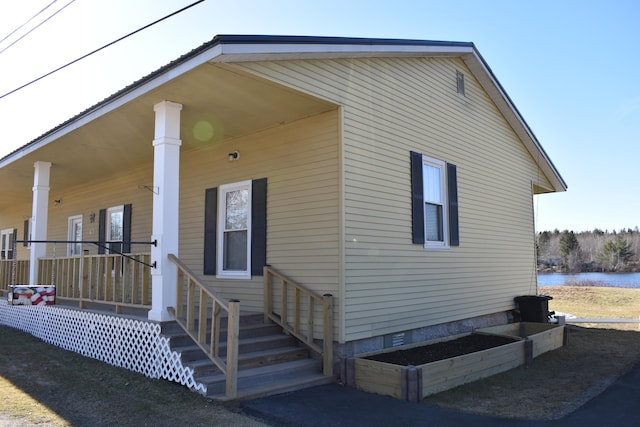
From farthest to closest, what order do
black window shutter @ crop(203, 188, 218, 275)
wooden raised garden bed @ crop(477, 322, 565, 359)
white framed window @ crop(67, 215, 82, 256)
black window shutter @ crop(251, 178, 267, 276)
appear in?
white framed window @ crop(67, 215, 82, 256), black window shutter @ crop(203, 188, 218, 275), wooden raised garden bed @ crop(477, 322, 565, 359), black window shutter @ crop(251, 178, 267, 276)

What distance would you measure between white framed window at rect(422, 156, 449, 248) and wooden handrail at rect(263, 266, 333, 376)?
2.63 m

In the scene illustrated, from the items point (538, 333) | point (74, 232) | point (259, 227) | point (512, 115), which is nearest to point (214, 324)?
point (259, 227)

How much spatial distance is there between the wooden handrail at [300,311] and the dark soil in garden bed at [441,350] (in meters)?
0.68

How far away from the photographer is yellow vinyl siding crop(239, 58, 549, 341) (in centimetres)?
668

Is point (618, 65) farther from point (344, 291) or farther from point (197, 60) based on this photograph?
point (197, 60)

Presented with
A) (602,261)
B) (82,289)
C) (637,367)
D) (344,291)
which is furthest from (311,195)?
(602,261)

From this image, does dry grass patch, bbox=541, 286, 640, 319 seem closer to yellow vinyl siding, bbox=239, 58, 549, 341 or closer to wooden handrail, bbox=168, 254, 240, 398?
yellow vinyl siding, bbox=239, 58, 549, 341

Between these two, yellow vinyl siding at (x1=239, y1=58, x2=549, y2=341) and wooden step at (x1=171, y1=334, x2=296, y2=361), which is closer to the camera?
wooden step at (x1=171, y1=334, x2=296, y2=361)

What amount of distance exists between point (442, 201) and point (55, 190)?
11190mm

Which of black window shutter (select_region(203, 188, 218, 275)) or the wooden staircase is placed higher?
black window shutter (select_region(203, 188, 218, 275))

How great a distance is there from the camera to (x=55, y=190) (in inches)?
549

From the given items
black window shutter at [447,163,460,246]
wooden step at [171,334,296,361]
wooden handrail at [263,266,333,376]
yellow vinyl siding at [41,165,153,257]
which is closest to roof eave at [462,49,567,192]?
black window shutter at [447,163,460,246]

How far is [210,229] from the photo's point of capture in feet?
28.0

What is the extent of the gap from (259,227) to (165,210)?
188cm
